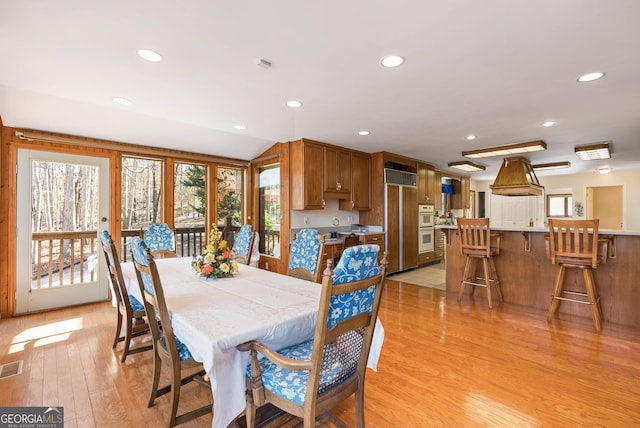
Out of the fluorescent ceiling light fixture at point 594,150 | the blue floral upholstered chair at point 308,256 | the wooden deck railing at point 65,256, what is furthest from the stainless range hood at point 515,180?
the wooden deck railing at point 65,256

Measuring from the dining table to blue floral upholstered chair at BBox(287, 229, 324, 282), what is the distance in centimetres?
22

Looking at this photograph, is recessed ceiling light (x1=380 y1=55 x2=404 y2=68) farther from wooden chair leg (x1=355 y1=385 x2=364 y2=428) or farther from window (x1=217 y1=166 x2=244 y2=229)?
window (x1=217 y1=166 x2=244 y2=229)

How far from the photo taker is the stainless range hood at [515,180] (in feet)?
17.1

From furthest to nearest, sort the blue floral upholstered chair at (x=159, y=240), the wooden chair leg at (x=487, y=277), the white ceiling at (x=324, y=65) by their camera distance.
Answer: the wooden chair leg at (x=487, y=277)
the blue floral upholstered chair at (x=159, y=240)
the white ceiling at (x=324, y=65)

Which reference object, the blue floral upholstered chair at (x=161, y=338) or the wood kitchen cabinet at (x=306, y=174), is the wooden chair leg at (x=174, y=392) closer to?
the blue floral upholstered chair at (x=161, y=338)

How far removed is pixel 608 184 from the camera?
24.5ft

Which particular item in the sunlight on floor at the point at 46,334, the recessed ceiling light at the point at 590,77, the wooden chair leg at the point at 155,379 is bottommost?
the sunlight on floor at the point at 46,334

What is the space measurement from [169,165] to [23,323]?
2454 millimetres

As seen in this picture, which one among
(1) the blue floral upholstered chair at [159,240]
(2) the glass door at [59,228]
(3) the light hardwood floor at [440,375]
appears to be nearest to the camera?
(3) the light hardwood floor at [440,375]

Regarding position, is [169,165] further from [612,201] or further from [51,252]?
[612,201]

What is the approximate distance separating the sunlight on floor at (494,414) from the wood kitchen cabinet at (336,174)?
11.2ft

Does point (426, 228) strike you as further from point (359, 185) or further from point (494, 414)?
point (494, 414)

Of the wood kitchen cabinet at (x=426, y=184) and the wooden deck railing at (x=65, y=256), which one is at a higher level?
the wood kitchen cabinet at (x=426, y=184)

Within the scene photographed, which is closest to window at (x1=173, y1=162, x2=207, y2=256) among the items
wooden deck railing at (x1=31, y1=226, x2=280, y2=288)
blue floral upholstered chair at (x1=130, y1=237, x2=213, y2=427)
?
wooden deck railing at (x1=31, y1=226, x2=280, y2=288)
